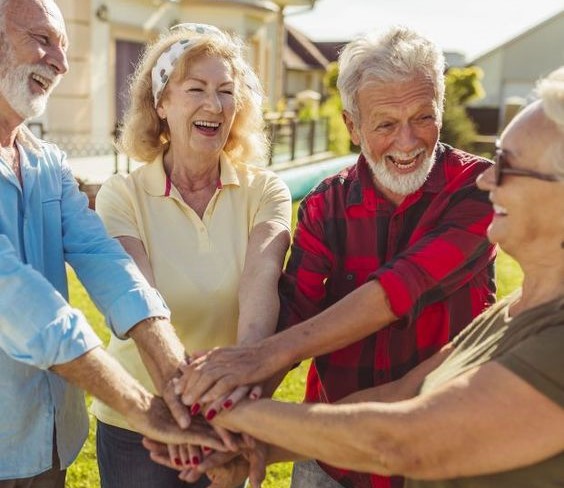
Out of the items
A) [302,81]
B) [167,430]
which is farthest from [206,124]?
[302,81]

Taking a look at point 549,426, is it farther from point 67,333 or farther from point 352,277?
point 67,333

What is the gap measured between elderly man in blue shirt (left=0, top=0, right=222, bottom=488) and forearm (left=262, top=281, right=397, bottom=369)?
33 cm

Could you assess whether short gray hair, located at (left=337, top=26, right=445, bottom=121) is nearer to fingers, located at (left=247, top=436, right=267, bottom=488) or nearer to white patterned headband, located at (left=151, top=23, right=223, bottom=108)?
white patterned headband, located at (left=151, top=23, right=223, bottom=108)

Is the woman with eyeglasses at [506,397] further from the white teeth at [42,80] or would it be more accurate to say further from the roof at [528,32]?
the roof at [528,32]

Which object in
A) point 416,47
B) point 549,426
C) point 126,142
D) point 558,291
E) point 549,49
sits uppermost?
point 549,49

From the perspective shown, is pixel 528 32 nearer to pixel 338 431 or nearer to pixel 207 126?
pixel 207 126

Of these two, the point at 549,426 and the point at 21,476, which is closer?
the point at 549,426

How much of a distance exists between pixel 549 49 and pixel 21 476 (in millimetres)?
44870

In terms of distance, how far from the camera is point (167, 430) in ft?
6.91

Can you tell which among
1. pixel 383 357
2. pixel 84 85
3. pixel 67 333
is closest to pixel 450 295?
pixel 383 357

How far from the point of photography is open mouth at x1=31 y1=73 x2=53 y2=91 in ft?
6.99

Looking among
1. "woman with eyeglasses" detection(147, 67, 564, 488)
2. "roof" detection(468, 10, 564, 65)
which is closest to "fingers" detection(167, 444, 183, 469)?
"woman with eyeglasses" detection(147, 67, 564, 488)

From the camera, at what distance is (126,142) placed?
8.98 ft

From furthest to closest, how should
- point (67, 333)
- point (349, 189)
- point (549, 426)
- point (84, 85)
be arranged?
point (84, 85)
point (349, 189)
point (67, 333)
point (549, 426)
